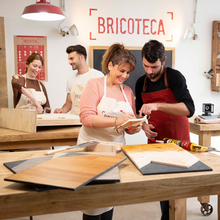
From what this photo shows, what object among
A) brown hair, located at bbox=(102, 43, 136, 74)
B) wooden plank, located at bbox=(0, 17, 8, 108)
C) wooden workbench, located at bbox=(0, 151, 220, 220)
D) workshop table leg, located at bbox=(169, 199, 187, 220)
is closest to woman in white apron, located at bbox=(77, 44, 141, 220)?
brown hair, located at bbox=(102, 43, 136, 74)

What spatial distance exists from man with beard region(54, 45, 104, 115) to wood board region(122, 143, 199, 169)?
1.71 metres

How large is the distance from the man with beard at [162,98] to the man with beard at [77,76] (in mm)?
1122

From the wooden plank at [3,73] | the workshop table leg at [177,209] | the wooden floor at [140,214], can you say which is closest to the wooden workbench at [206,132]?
the wooden floor at [140,214]

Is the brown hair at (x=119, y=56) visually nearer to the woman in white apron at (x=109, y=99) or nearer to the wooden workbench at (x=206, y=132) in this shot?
the woman in white apron at (x=109, y=99)

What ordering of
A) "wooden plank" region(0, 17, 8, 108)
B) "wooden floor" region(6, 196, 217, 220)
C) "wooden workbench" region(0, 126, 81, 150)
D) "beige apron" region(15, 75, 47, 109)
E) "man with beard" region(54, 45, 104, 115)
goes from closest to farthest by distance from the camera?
"wooden workbench" region(0, 126, 81, 150) → "wooden floor" region(6, 196, 217, 220) → "man with beard" region(54, 45, 104, 115) → "beige apron" region(15, 75, 47, 109) → "wooden plank" region(0, 17, 8, 108)

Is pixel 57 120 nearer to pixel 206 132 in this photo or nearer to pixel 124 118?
pixel 124 118

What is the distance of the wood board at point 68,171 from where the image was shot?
32.7 inches

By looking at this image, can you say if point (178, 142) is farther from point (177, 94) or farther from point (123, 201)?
point (123, 201)

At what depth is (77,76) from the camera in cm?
305

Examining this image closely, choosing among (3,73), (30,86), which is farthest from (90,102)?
(3,73)

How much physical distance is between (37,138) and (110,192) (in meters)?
1.29

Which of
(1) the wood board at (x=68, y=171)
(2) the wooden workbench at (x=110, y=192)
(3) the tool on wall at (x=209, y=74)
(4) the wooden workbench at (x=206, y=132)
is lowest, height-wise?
(4) the wooden workbench at (x=206, y=132)

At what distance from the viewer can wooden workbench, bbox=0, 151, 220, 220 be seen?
0.88 m

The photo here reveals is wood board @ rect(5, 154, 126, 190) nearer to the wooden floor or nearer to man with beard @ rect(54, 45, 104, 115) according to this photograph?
the wooden floor
